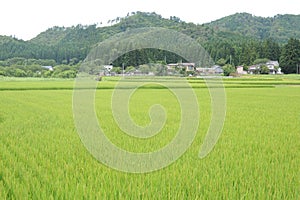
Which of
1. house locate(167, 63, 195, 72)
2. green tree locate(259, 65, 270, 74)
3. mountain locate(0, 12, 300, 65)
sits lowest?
green tree locate(259, 65, 270, 74)

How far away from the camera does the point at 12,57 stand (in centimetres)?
5584

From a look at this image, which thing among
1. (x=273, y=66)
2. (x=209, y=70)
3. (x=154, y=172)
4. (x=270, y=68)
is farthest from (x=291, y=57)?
(x=154, y=172)

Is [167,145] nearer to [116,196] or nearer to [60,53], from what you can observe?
[116,196]

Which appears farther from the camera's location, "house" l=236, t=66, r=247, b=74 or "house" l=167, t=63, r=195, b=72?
"house" l=236, t=66, r=247, b=74

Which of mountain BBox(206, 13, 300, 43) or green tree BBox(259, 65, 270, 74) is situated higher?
mountain BBox(206, 13, 300, 43)

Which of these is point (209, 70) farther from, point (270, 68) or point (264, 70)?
point (270, 68)

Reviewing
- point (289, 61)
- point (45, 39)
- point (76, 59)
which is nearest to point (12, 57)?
point (76, 59)

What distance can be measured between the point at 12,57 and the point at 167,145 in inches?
2283

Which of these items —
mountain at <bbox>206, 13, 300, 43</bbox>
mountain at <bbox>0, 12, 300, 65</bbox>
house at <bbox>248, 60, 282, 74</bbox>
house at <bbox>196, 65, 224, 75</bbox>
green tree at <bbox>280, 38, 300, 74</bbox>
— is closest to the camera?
house at <bbox>196, 65, 224, 75</bbox>

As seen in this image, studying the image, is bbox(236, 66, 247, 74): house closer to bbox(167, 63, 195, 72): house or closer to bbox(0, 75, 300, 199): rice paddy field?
bbox(167, 63, 195, 72): house

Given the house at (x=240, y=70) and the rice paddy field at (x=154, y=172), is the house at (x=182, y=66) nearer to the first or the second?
the house at (x=240, y=70)

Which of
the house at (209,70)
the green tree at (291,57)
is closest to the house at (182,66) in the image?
the house at (209,70)

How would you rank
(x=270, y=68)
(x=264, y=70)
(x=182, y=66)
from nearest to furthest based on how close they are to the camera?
(x=182, y=66), (x=264, y=70), (x=270, y=68)

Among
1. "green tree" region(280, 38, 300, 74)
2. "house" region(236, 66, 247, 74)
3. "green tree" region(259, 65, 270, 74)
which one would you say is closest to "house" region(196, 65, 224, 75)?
"house" region(236, 66, 247, 74)
